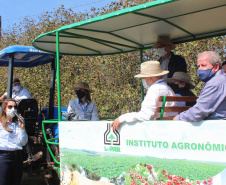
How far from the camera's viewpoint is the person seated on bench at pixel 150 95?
10.9 feet

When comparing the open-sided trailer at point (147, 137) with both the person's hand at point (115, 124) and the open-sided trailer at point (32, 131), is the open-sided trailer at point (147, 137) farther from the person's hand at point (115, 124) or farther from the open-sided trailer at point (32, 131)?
the open-sided trailer at point (32, 131)

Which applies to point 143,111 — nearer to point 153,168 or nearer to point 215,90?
point 153,168

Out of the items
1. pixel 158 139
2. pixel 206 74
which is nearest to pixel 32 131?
pixel 158 139

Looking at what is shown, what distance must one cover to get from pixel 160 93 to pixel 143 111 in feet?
0.95

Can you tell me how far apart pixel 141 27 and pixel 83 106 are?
1.69 m

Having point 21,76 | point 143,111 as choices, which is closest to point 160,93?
point 143,111

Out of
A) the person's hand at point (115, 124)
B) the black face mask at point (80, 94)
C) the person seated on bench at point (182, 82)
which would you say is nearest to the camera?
the person's hand at point (115, 124)

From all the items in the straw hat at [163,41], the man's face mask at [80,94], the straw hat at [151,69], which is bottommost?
the man's face mask at [80,94]

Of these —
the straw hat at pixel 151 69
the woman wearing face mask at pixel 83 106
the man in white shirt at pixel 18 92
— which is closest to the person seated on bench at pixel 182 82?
the straw hat at pixel 151 69

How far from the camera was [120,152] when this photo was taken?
348 centimetres

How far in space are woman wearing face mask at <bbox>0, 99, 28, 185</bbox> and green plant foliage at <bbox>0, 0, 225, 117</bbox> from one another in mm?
2966

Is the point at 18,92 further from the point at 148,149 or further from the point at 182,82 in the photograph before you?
the point at 148,149

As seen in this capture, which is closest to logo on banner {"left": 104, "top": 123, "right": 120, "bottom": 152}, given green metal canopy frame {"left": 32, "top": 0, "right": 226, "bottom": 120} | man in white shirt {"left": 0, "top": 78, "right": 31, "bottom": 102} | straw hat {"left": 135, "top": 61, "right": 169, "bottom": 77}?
straw hat {"left": 135, "top": 61, "right": 169, "bottom": 77}

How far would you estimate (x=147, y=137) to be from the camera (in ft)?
10.6
